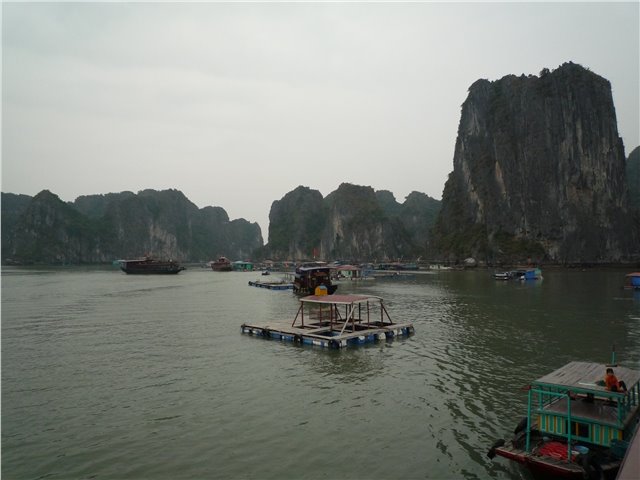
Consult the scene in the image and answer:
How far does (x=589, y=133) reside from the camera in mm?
151125

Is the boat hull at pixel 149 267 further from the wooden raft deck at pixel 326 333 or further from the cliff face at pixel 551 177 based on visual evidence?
the wooden raft deck at pixel 326 333

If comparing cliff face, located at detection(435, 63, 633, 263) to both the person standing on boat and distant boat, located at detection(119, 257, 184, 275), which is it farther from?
the person standing on boat

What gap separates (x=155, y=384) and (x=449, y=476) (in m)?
14.7

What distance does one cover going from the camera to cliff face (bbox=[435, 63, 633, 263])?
145125 mm

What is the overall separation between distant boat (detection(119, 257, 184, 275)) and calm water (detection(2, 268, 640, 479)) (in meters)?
112

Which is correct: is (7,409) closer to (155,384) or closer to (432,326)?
(155,384)

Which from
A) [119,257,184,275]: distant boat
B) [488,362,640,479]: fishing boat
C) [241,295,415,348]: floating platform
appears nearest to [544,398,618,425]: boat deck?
[488,362,640,479]: fishing boat

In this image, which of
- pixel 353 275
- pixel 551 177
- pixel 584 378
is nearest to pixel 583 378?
pixel 584 378

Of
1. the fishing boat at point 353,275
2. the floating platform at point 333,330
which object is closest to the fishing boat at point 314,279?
the floating platform at point 333,330

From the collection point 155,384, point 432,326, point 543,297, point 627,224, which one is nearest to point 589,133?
point 627,224

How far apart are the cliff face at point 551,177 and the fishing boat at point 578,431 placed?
487 ft

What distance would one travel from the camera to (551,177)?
152250mm

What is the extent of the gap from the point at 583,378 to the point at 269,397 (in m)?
12.0

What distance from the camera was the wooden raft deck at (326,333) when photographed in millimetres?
28922
